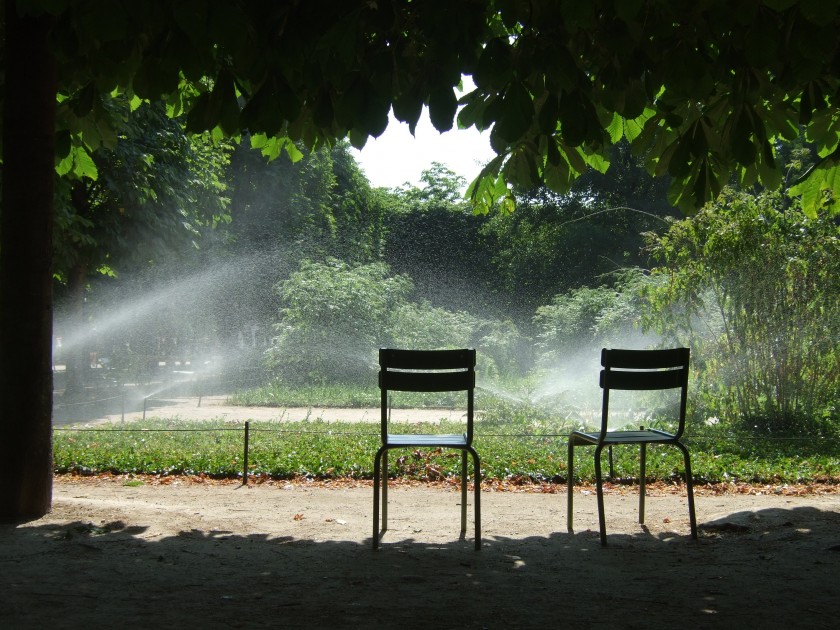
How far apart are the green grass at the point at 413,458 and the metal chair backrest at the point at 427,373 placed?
11.2 feet

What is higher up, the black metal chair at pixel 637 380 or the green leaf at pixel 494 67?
the green leaf at pixel 494 67

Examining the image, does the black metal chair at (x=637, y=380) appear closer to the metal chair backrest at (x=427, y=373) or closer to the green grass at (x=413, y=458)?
the metal chair backrest at (x=427, y=373)


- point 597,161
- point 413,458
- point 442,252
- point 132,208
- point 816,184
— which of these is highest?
point 442,252

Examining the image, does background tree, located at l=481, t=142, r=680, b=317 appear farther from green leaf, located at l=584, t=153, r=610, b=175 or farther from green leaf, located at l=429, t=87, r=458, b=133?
green leaf, located at l=429, t=87, r=458, b=133

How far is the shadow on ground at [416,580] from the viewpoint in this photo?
11.5 ft

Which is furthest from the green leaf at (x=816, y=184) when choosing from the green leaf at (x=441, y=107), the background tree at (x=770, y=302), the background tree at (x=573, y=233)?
the background tree at (x=573, y=233)

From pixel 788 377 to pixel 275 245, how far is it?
22191 mm

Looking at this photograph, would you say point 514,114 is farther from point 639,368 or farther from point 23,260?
point 23,260

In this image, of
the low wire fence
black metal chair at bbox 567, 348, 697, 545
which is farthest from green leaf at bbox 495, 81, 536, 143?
the low wire fence

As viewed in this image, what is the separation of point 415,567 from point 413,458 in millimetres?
4461

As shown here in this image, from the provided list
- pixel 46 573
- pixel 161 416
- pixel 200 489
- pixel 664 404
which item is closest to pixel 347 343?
pixel 161 416

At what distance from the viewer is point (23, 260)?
537 centimetres

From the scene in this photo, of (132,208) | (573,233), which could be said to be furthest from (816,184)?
(573,233)

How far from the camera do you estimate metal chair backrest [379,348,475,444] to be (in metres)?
4.93
